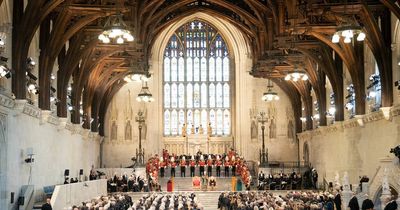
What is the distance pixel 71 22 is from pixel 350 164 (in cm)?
1812

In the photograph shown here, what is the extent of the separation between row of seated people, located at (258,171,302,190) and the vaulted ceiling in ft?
16.9

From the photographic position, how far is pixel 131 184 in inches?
1757

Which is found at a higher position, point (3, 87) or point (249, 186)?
point (3, 87)

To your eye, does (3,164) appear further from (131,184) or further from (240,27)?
(240,27)

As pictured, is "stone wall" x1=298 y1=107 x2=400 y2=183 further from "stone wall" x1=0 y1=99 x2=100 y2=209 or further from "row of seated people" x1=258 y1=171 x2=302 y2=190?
"stone wall" x1=0 y1=99 x2=100 y2=209

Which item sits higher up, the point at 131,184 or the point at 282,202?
the point at 131,184

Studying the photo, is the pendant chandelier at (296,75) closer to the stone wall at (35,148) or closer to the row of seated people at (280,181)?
the row of seated people at (280,181)

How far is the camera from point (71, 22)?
32531 mm

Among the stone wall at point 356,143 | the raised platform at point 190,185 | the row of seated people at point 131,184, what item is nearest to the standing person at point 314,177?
the stone wall at point 356,143

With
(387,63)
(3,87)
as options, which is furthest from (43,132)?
(387,63)

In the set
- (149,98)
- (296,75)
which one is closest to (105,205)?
(296,75)

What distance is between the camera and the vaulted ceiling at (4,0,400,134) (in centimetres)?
2781

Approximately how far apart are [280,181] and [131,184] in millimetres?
10874

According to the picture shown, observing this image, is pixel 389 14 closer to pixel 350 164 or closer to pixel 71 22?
pixel 350 164
